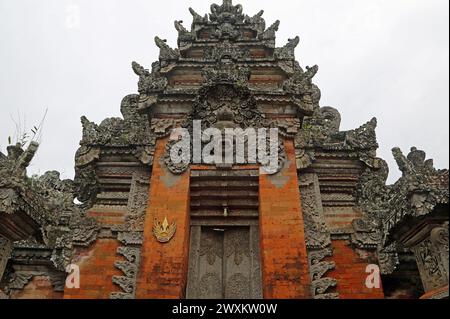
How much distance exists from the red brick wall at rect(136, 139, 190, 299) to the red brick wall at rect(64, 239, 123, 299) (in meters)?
0.80

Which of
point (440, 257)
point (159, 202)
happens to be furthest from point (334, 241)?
point (159, 202)

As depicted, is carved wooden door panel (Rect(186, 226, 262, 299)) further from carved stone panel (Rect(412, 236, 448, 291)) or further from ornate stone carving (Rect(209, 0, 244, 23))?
ornate stone carving (Rect(209, 0, 244, 23))

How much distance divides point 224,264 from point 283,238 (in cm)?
177

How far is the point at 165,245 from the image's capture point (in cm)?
876

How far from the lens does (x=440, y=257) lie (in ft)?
19.6

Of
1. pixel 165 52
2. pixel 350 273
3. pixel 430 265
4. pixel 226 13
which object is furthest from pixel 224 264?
pixel 226 13

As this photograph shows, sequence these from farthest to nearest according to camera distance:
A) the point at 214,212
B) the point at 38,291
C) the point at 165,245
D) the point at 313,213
→ the point at 214,212 → the point at 313,213 → the point at 38,291 → the point at 165,245

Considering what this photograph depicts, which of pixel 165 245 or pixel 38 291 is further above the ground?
pixel 165 245

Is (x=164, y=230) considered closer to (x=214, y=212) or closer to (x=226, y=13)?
Answer: (x=214, y=212)

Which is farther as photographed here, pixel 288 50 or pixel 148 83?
pixel 288 50

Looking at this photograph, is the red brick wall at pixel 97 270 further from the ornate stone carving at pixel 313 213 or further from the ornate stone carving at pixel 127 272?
the ornate stone carving at pixel 313 213

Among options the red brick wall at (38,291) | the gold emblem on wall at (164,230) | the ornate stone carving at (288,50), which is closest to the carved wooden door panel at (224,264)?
the gold emblem on wall at (164,230)
